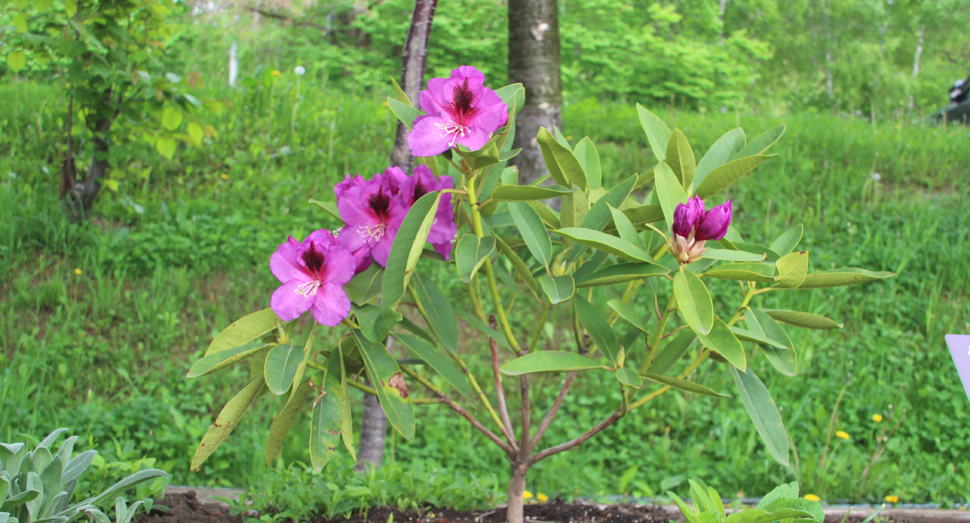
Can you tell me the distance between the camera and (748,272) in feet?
3.04

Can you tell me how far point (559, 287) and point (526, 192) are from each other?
170 mm

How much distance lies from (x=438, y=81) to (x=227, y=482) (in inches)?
67.6

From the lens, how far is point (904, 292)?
333 cm

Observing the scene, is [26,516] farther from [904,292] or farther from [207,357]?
[904,292]

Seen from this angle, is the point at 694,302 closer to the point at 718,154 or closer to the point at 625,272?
the point at 625,272

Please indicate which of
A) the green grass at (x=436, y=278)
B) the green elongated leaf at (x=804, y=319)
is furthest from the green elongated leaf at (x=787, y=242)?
the green grass at (x=436, y=278)

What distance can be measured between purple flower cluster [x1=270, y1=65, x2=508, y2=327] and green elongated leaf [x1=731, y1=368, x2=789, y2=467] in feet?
1.98

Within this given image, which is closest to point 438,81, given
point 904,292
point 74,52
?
point 74,52

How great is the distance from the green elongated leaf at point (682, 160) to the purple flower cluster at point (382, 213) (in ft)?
1.03

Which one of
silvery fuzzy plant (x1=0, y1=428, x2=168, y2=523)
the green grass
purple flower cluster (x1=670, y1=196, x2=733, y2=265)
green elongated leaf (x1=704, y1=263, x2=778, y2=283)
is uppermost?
purple flower cluster (x1=670, y1=196, x2=733, y2=265)

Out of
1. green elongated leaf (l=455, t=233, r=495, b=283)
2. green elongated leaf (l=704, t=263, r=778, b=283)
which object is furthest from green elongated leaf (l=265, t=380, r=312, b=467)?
green elongated leaf (l=704, t=263, r=778, b=283)

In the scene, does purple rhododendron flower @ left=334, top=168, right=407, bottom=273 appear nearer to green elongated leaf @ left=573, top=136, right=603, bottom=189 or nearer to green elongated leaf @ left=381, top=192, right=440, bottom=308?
green elongated leaf @ left=381, top=192, right=440, bottom=308

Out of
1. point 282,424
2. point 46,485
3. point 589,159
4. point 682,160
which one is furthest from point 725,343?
point 46,485

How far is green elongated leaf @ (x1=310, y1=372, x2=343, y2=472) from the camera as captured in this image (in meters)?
1.03
